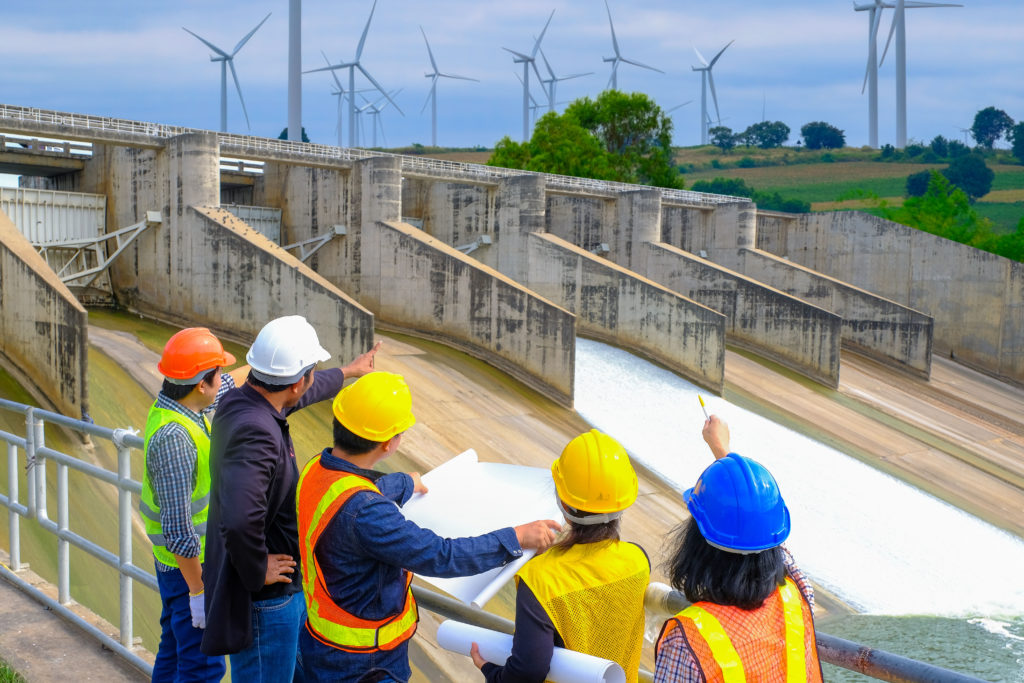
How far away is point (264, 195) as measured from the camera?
21469 mm

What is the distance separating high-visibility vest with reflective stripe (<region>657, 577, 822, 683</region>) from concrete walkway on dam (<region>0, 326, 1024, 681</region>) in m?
7.52

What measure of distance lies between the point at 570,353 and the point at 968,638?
819 centimetres

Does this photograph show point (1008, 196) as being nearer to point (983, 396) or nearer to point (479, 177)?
point (983, 396)

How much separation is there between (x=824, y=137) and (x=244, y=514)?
111 meters

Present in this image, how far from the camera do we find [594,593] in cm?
213

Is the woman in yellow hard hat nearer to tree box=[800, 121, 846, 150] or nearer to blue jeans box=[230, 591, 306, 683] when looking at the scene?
blue jeans box=[230, 591, 306, 683]

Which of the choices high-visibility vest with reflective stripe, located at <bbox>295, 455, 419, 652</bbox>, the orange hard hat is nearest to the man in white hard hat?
high-visibility vest with reflective stripe, located at <bbox>295, 455, 419, 652</bbox>

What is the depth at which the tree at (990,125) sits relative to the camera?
338ft

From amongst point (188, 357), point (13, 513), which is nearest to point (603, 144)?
point (13, 513)

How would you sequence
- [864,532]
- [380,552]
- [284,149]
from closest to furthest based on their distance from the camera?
[380,552]
[864,532]
[284,149]

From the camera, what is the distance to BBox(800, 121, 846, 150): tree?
341 feet

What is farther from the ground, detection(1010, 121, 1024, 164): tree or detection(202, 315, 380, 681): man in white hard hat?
detection(1010, 121, 1024, 164): tree

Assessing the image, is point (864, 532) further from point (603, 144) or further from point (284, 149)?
point (603, 144)

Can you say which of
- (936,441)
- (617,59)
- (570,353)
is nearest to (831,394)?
(936,441)
